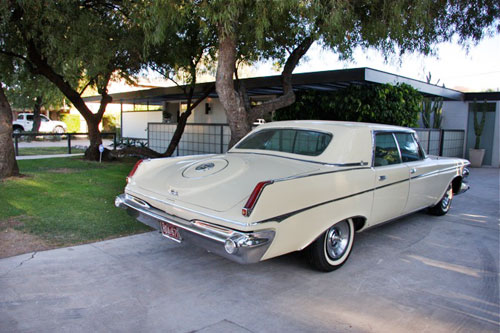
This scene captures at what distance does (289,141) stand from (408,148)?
1922mm

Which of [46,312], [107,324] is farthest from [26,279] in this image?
[107,324]

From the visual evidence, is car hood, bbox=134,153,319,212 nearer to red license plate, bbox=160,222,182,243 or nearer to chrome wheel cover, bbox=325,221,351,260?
red license plate, bbox=160,222,182,243

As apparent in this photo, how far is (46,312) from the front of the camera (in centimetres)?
325

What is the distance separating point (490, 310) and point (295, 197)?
2071 mm

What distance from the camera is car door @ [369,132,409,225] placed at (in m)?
4.72

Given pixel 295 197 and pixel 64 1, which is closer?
pixel 295 197

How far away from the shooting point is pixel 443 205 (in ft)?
22.6

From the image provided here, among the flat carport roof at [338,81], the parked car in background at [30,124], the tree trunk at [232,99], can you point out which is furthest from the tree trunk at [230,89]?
the parked car in background at [30,124]

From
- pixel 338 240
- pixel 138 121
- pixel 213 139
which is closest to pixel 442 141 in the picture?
pixel 213 139

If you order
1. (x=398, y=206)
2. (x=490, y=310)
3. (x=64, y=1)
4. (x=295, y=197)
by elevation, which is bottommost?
(x=490, y=310)

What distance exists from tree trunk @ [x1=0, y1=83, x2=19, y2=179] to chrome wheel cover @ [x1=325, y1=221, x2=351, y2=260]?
25.9 feet

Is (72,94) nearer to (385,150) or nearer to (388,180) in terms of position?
(385,150)

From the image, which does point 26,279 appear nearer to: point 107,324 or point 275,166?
point 107,324

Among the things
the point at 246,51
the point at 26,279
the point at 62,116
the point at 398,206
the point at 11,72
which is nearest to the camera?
the point at 26,279
